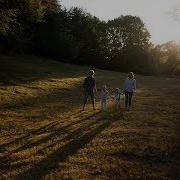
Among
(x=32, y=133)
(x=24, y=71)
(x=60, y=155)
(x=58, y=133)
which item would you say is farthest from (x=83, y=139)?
(x=24, y=71)

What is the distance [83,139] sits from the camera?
20.0 meters

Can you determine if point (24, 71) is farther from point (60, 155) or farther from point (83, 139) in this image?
point (60, 155)

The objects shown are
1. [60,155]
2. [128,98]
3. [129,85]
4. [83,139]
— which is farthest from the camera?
[128,98]

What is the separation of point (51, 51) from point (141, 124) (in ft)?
Result: 181

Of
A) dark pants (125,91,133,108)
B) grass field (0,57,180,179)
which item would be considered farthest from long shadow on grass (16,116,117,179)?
dark pants (125,91,133,108)

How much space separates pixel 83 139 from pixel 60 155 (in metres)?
3.04

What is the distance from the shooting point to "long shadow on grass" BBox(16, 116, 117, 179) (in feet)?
48.2

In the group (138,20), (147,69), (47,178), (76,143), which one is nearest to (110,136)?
(76,143)

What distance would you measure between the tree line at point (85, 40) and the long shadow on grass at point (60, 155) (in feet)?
77.1

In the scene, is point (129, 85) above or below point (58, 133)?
above

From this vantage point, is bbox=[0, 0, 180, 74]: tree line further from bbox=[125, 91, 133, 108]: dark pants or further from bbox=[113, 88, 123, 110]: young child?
bbox=[125, 91, 133, 108]: dark pants

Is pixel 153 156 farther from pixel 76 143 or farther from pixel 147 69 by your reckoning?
pixel 147 69

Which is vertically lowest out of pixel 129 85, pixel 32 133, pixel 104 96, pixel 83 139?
pixel 32 133

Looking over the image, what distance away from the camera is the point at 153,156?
57.4ft
